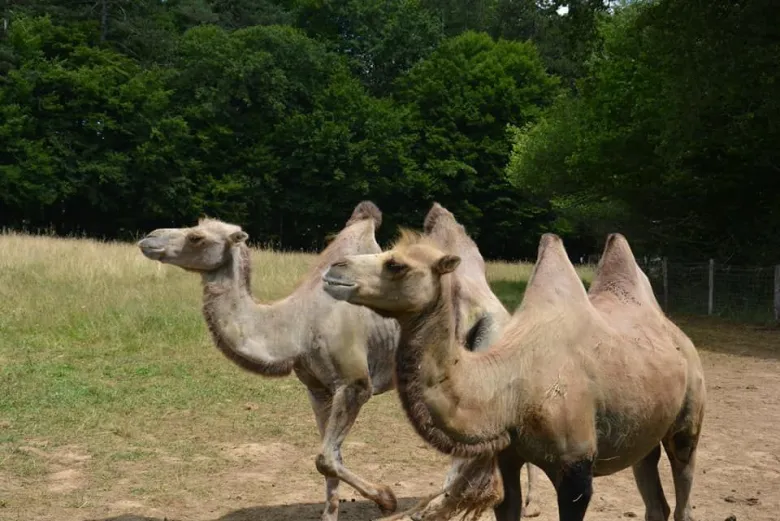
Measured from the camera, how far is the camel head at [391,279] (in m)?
3.84

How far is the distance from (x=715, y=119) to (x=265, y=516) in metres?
17.5

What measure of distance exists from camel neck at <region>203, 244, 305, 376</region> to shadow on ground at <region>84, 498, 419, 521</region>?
1068 mm

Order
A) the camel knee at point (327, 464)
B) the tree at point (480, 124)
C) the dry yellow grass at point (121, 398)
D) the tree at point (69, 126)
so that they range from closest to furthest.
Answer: the camel knee at point (327, 464), the dry yellow grass at point (121, 398), the tree at point (69, 126), the tree at point (480, 124)

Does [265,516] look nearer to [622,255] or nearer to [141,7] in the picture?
[622,255]

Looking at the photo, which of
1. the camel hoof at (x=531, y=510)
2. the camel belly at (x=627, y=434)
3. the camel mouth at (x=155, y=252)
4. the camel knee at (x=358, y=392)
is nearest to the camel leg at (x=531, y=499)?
the camel hoof at (x=531, y=510)

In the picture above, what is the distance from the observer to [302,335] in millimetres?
6332

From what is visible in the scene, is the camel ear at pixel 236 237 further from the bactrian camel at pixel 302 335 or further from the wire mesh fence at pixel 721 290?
the wire mesh fence at pixel 721 290

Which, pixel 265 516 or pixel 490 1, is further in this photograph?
pixel 490 1

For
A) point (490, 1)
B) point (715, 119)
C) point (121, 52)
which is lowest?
point (715, 119)

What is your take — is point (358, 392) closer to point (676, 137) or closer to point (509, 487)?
point (509, 487)

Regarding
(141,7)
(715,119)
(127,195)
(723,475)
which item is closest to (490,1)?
(141,7)

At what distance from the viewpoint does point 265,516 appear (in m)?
6.48

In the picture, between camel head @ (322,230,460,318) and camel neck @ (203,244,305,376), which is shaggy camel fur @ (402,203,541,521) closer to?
camel head @ (322,230,460,318)

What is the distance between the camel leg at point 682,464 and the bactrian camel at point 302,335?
1.86 meters
